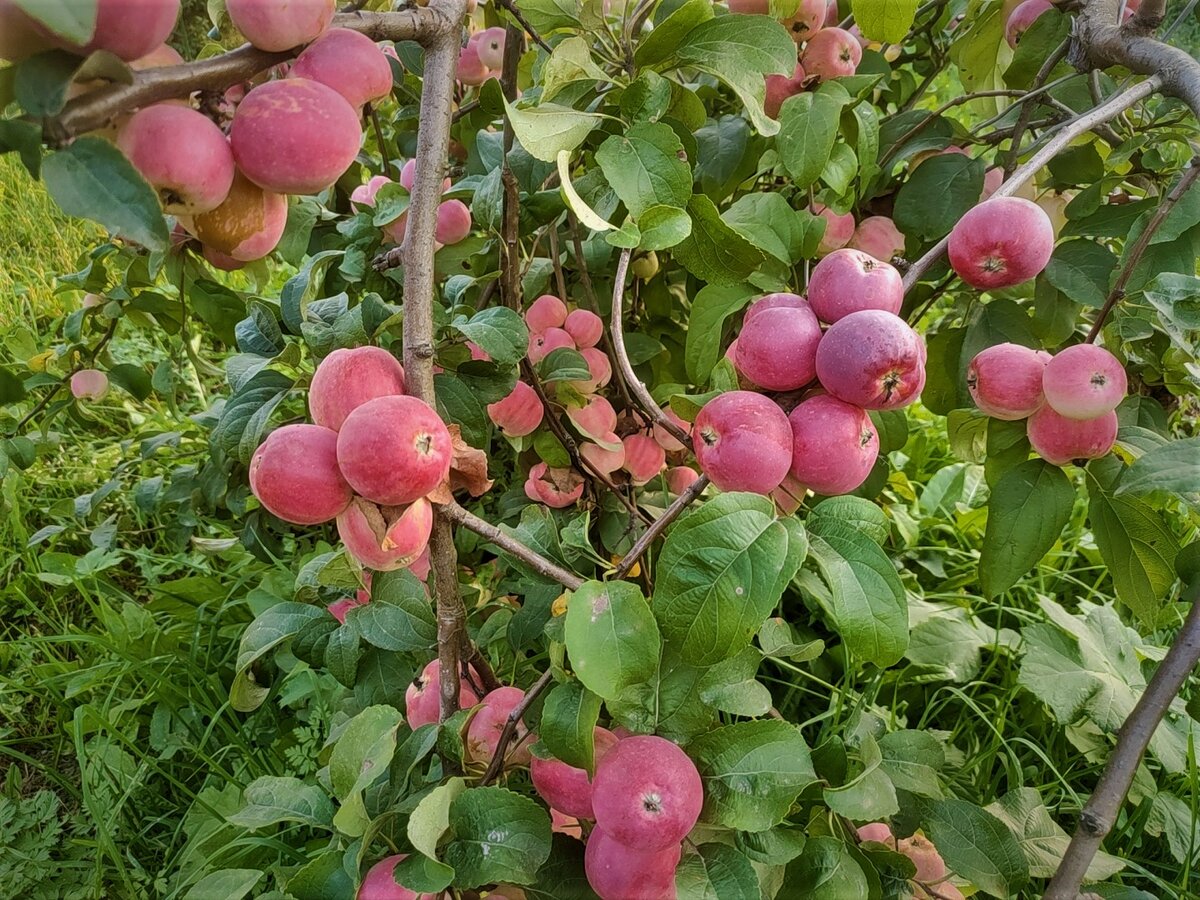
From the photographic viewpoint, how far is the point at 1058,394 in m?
0.78

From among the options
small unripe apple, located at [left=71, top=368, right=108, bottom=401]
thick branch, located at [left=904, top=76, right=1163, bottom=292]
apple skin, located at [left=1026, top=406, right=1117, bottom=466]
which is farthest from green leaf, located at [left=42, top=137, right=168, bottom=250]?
small unripe apple, located at [left=71, top=368, right=108, bottom=401]

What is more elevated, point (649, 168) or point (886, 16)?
point (886, 16)

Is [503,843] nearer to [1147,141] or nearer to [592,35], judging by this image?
[592,35]

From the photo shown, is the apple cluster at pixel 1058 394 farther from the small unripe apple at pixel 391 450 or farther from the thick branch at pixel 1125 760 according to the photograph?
the small unripe apple at pixel 391 450

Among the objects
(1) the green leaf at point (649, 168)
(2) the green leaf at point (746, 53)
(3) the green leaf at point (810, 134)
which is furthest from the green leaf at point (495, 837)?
(3) the green leaf at point (810, 134)

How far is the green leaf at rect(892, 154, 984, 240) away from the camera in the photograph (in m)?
1.06

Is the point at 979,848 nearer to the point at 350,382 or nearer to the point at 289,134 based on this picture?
the point at 350,382

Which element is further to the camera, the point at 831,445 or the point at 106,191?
the point at 831,445

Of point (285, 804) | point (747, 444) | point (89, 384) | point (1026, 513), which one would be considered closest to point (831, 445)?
point (747, 444)

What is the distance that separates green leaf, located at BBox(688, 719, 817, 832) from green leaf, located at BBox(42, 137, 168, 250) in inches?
21.1

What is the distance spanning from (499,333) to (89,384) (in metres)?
1.06

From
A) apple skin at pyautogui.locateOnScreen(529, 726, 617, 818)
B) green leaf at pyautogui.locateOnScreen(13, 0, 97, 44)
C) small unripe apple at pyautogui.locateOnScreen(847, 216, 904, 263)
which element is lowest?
apple skin at pyautogui.locateOnScreen(529, 726, 617, 818)

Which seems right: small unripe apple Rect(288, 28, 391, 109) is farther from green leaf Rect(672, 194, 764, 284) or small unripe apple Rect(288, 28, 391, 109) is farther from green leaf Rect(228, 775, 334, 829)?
green leaf Rect(228, 775, 334, 829)

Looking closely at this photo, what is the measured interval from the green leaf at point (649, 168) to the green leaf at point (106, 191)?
363 millimetres
